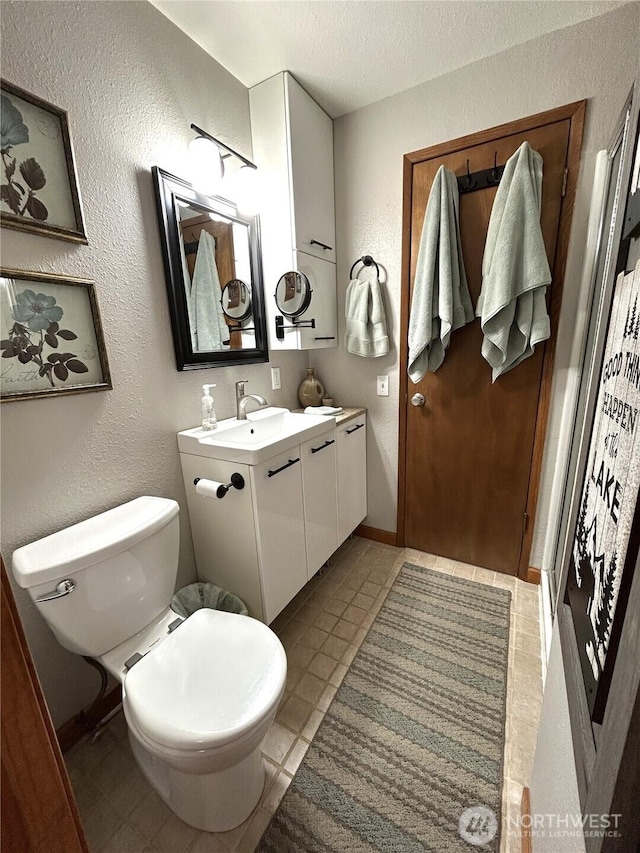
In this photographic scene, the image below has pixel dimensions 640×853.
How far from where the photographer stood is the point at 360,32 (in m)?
1.38

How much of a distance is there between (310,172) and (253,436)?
1357mm

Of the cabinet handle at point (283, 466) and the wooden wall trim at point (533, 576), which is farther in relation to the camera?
the wooden wall trim at point (533, 576)

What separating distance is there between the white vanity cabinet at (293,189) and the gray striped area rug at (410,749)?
154 cm

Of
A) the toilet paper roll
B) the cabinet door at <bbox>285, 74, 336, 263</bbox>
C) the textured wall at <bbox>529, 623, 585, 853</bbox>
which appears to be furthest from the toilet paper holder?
the cabinet door at <bbox>285, 74, 336, 263</bbox>

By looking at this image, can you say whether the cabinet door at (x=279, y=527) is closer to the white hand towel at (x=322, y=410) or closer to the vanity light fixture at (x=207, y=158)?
the white hand towel at (x=322, y=410)

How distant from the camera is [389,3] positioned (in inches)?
50.1

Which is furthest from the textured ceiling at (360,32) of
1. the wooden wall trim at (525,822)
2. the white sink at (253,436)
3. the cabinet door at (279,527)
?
the wooden wall trim at (525,822)

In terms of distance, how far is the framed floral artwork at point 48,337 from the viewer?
973 millimetres

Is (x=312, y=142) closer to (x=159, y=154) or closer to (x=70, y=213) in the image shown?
(x=159, y=154)

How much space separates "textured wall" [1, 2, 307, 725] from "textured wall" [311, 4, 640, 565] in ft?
2.57

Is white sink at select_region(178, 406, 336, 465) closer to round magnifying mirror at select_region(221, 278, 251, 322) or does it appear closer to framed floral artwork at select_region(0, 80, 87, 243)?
round magnifying mirror at select_region(221, 278, 251, 322)

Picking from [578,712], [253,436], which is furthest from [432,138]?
[578,712]

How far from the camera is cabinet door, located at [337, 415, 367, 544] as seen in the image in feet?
6.32

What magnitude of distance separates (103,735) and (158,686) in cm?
59
